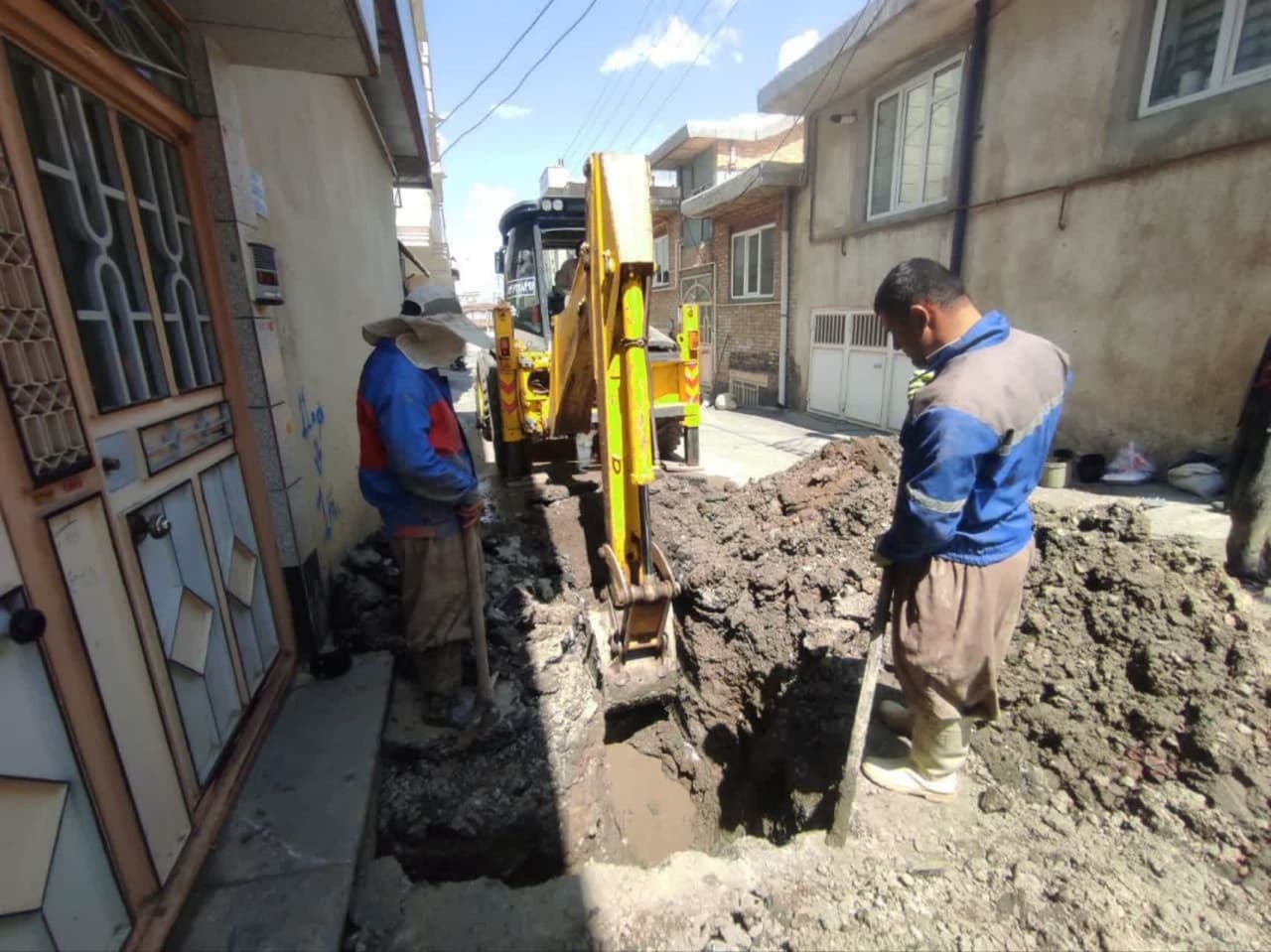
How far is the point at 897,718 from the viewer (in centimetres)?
271

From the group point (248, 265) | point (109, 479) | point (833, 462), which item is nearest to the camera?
point (109, 479)

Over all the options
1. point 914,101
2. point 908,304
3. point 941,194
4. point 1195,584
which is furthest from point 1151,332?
point 908,304

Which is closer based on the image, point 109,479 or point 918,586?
point 109,479

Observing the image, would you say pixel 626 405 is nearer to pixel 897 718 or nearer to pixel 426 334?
pixel 426 334

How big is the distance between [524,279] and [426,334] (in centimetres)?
446

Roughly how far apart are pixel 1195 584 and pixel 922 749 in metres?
1.71

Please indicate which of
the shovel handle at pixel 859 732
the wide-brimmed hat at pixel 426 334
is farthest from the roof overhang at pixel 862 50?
the shovel handle at pixel 859 732

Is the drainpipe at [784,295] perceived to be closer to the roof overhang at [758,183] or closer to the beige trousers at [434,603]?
the roof overhang at [758,183]

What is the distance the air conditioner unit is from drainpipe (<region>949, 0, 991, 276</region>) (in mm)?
7484

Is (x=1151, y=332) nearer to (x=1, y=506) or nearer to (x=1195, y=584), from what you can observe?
(x=1195, y=584)

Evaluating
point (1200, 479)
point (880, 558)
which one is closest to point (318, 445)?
point (880, 558)

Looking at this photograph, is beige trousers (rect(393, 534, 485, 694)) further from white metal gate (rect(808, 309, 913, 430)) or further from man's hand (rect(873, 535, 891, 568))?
white metal gate (rect(808, 309, 913, 430))

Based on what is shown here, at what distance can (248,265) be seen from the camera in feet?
8.41

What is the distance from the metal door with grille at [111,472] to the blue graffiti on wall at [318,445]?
61 cm
